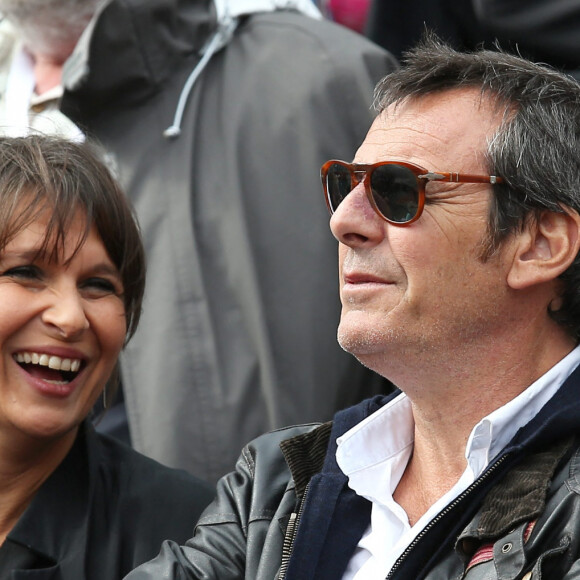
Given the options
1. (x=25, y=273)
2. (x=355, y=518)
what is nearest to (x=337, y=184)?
(x=355, y=518)

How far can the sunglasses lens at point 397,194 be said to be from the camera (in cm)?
271

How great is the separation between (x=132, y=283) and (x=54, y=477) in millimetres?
570

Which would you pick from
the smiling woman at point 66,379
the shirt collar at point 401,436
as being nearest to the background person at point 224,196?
the smiling woman at point 66,379

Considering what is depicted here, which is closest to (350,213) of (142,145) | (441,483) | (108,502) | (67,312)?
(441,483)

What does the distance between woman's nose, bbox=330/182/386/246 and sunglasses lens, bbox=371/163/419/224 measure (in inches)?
1.4

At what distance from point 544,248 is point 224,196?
1381mm

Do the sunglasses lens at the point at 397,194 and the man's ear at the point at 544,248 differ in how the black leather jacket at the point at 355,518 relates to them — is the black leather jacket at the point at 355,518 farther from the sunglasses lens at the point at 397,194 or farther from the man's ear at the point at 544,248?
the sunglasses lens at the point at 397,194

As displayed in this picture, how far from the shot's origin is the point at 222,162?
12.8 feet

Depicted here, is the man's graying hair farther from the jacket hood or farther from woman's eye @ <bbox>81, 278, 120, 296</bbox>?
the jacket hood

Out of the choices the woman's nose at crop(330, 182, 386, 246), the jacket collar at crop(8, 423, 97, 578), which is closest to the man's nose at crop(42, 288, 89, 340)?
the jacket collar at crop(8, 423, 97, 578)

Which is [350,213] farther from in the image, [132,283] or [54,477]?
[54,477]

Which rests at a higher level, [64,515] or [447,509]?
[447,509]

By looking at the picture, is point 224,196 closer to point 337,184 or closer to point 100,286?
point 100,286

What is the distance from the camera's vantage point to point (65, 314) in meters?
3.18
